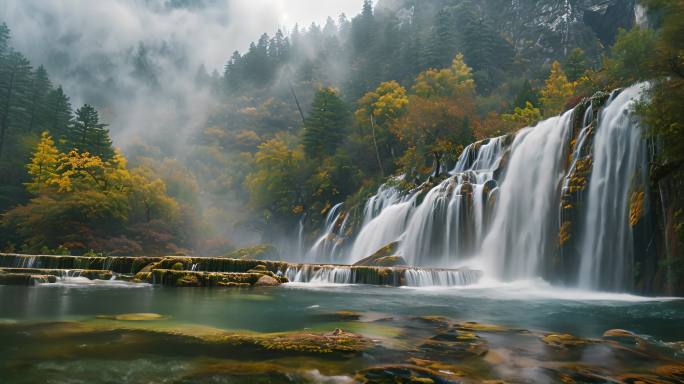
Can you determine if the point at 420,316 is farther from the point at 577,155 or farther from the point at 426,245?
the point at 426,245

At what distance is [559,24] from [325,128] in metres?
50.9

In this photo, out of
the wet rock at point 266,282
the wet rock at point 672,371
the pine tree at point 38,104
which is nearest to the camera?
the wet rock at point 672,371

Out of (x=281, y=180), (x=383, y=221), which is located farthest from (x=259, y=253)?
(x=281, y=180)

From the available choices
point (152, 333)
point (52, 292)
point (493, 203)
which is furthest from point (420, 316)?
point (493, 203)

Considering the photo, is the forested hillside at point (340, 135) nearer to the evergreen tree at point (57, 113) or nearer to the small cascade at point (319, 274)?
the evergreen tree at point (57, 113)

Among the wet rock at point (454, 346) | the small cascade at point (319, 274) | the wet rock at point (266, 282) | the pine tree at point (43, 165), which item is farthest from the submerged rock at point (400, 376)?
the pine tree at point (43, 165)

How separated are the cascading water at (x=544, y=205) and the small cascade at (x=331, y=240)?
588 centimetres

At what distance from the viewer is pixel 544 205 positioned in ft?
67.4

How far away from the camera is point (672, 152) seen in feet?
44.1

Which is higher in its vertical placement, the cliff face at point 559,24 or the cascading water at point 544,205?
the cliff face at point 559,24

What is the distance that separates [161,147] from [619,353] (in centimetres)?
9287

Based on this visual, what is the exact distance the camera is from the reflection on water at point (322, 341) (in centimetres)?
486

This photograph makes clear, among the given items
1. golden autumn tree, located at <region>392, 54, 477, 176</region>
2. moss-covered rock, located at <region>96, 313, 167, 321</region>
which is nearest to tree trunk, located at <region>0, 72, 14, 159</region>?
golden autumn tree, located at <region>392, 54, 477, 176</region>

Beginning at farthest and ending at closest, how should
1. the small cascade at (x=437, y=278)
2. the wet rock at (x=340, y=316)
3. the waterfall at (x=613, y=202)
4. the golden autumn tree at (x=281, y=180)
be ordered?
the golden autumn tree at (x=281, y=180) → the small cascade at (x=437, y=278) → the waterfall at (x=613, y=202) → the wet rock at (x=340, y=316)
